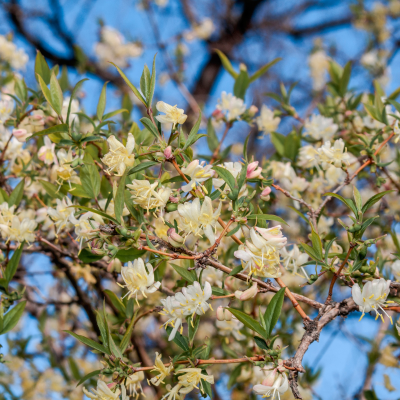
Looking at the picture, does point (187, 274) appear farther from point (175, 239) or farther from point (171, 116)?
point (171, 116)

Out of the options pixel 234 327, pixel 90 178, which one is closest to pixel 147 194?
pixel 90 178

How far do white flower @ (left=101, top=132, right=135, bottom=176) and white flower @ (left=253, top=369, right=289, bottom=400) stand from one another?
554mm

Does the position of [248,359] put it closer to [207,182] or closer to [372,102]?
[207,182]

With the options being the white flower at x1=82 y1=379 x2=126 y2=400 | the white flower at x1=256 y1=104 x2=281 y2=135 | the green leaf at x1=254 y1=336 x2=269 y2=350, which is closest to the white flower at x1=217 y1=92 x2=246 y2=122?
the white flower at x1=256 y1=104 x2=281 y2=135

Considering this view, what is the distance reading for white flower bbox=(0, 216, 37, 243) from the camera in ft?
4.00

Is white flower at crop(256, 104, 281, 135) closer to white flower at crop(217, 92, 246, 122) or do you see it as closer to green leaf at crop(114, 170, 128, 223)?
white flower at crop(217, 92, 246, 122)

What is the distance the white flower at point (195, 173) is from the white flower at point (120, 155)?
0.43 ft

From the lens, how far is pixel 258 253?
3.02ft

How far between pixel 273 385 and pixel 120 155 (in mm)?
607

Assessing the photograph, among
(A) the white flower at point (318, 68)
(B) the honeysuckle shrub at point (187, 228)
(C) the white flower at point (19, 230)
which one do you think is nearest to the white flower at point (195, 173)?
(B) the honeysuckle shrub at point (187, 228)

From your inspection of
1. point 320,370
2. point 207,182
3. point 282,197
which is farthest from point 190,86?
point 207,182

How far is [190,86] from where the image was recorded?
21.4ft

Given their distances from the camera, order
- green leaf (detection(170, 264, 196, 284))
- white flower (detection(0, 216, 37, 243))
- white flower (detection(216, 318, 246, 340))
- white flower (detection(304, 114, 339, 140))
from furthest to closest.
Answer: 1. white flower (detection(304, 114, 339, 140))
2. white flower (detection(216, 318, 246, 340))
3. white flower (detection(0, 216, 37, 243))
4. green leaf (detection(170, 264, 196, 284))

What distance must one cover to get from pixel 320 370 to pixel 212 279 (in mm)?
956
